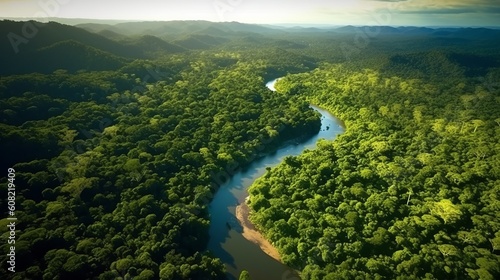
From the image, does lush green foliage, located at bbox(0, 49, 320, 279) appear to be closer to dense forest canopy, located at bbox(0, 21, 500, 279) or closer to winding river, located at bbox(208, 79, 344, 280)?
dense forest canopy, located at bbox(0, 21, 500, 279)

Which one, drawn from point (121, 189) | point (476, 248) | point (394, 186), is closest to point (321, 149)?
point (394, 186)

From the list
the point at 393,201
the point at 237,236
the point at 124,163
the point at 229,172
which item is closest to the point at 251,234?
the point at 237,236

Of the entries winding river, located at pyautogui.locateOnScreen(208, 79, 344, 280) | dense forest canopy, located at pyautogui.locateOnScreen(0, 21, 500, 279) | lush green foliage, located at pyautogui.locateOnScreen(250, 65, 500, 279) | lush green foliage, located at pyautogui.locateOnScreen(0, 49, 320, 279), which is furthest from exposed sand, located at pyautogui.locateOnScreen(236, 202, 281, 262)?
lush green foliage, located at pyautogui.locateOnScreen(0, 49, 320, 279)

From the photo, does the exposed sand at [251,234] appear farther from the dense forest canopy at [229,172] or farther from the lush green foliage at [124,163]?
the lush green foliage at [124,163]

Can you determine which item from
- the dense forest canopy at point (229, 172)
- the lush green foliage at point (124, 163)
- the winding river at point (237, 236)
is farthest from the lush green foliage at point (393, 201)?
the lush green foliage at point (124, 163)

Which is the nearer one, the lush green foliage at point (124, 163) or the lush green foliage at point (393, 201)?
the lush green foliage at point (393, 201)

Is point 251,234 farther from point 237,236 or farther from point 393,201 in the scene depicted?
point 393,201
